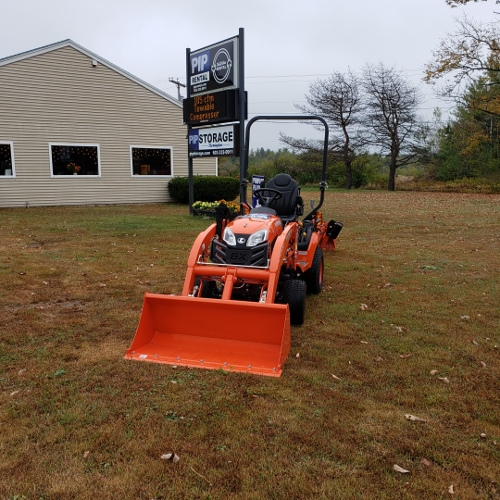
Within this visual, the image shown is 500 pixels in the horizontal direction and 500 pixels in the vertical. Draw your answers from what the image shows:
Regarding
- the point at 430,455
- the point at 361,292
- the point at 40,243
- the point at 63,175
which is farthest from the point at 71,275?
the point at 63,175

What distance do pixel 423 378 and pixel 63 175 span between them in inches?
604

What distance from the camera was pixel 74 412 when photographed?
2918 mm

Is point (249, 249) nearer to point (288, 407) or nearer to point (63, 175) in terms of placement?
point (288, 407)

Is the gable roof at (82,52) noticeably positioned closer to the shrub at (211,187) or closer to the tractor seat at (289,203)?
the shrub at (211,187)

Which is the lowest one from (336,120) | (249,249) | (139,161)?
(249,249)

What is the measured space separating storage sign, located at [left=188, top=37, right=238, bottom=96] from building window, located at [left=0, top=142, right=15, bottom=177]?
6.79 metres

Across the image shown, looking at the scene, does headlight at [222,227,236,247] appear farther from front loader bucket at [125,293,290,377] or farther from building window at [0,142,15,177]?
building window at [0,142,15,177]

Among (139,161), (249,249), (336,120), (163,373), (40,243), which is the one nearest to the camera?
(163,373)

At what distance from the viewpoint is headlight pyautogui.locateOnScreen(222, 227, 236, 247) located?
4.43 meters

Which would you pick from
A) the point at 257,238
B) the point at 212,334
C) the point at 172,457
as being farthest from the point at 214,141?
the point at 172,457

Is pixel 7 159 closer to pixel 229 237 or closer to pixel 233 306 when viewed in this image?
pixel 229 237

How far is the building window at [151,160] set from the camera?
17.4m

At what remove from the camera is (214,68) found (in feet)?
38.6

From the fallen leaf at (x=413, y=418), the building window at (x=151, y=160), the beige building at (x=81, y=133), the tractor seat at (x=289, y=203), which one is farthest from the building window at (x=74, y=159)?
the fallen leaf at (x=413, y=418)
